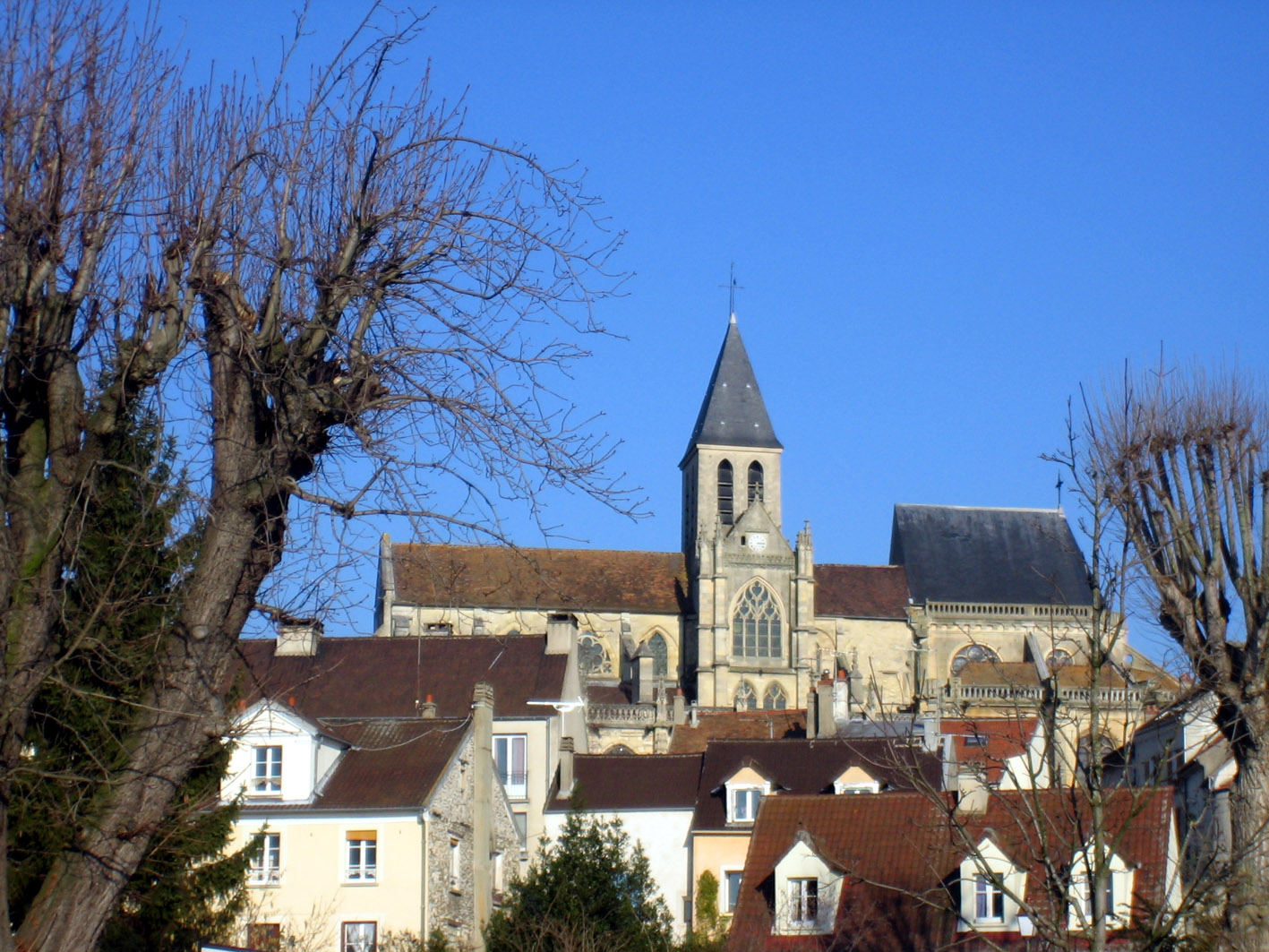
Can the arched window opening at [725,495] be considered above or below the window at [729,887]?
above

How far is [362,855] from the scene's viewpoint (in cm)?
2464

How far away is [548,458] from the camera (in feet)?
22.0

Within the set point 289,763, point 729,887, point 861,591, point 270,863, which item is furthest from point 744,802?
point 861,591

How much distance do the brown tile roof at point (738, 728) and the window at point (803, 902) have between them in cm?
1571

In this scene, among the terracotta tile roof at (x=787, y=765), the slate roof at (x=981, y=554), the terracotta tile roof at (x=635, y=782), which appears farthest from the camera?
the slate roof at (x=981, y=554)

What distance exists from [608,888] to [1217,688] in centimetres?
910

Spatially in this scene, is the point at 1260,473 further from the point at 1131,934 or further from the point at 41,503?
the point at 41,503

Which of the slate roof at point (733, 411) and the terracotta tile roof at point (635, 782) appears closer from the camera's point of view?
the terracotta tile roof at point (635, 782)

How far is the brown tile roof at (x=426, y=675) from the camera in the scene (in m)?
33.8

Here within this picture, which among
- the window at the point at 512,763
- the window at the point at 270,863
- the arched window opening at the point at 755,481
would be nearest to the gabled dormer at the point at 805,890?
the window at the point at 270,863

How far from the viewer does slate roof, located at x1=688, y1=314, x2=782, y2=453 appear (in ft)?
199

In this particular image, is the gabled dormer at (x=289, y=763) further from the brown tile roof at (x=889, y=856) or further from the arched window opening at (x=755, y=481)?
the arched window opening at (x=755, y=481)

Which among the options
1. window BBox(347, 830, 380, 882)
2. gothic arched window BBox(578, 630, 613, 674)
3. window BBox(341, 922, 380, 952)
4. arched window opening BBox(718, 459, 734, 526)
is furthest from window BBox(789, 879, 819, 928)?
arched window opening BBox(718, 459, 734, 526)

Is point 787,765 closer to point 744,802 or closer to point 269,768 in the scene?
point 744,802
